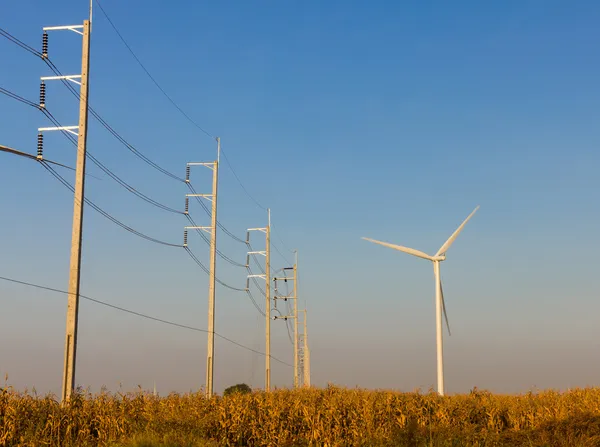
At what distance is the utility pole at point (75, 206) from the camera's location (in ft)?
101

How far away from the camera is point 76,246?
3228 centimetres

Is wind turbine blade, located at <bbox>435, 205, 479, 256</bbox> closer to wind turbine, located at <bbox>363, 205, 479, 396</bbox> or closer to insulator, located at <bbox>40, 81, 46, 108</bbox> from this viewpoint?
wind turbine, located at <bbox>363, 205, 479, 396</bbox>

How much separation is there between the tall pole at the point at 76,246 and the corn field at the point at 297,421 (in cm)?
119

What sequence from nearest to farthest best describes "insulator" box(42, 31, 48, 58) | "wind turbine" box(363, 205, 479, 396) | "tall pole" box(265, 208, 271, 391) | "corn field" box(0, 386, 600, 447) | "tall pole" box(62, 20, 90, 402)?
1. "corn field" box(0, 386, 600, 447)
2. "tall pole" box(62, 20, 90, 402)
3. "insulator" box(42, 31, 48, 58)
4. "wind turbine" box(363, 205, 479, 396)
5. "tall pole" box(265, 208, 271, 391)

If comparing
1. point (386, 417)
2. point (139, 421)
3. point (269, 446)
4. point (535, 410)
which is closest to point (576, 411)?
point (535, 410)

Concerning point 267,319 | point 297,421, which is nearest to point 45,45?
point 297,421

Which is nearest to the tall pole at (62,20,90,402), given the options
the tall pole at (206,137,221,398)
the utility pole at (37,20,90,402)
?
the utility pole at (37,20,90,402)

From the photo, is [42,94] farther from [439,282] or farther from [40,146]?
[439,282]

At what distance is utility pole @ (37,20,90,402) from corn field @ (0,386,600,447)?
1.44 m

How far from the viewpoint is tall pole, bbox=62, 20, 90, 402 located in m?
30.9

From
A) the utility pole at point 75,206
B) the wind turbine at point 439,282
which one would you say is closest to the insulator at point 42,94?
the utility pole at point 75,206

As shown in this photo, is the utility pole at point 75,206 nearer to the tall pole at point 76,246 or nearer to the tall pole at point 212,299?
the tall pole at point 76,246

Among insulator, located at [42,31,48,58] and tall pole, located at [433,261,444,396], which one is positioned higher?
insulator, located at [42,31,48,58]

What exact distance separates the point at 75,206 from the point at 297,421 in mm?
12948
